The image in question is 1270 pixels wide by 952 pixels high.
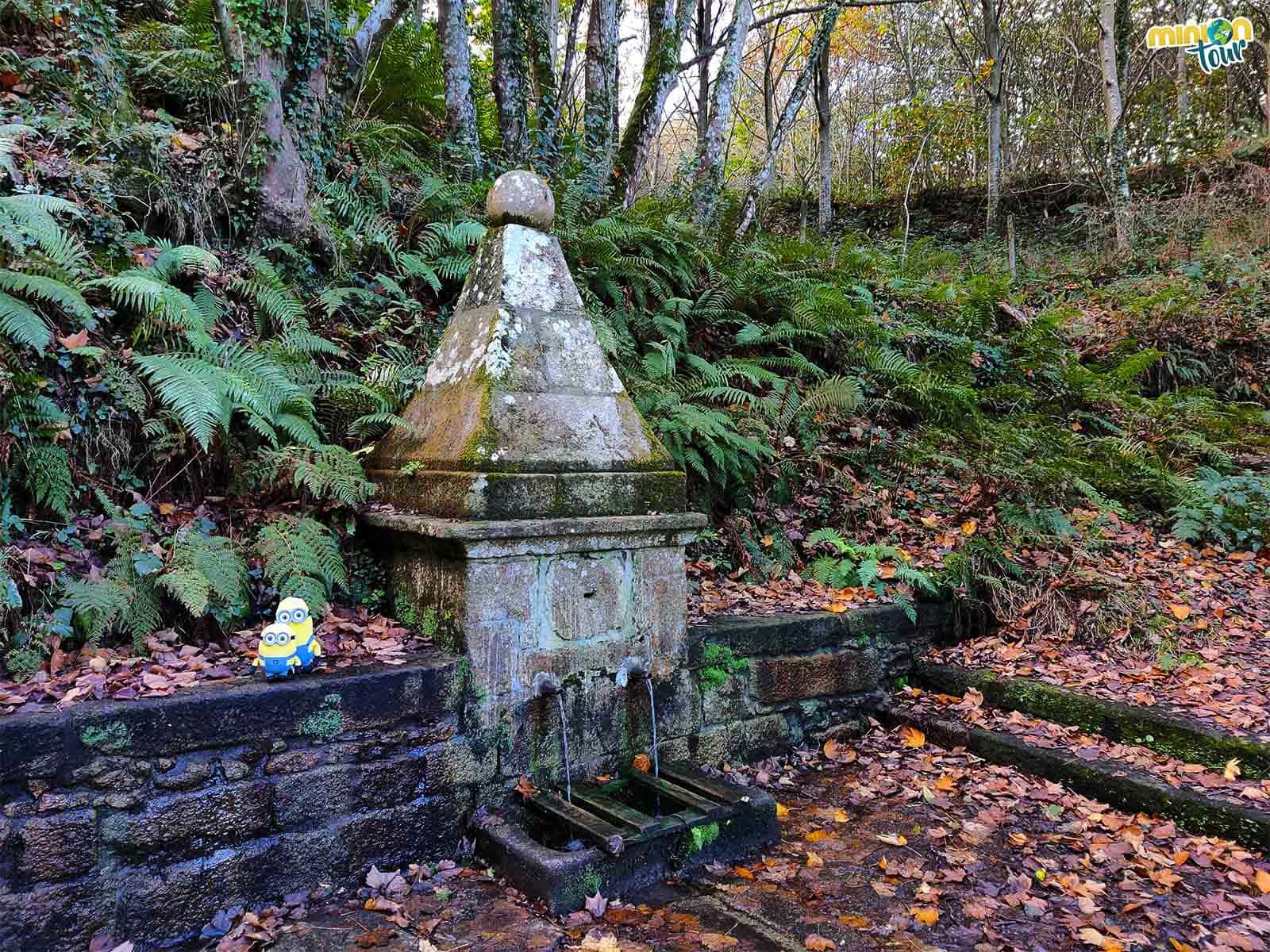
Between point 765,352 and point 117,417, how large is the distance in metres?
5.12

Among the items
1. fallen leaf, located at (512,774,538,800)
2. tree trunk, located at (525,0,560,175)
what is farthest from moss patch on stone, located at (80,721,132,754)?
tree trunk, located at (525,0,560,175)

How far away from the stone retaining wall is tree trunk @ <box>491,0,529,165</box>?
6027 millimetres

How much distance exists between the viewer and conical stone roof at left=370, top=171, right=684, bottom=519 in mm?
3465

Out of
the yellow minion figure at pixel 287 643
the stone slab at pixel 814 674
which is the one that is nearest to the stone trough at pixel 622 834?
the stone slab at pixel 814 674

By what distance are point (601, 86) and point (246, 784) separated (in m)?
7.65

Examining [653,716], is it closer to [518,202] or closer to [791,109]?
[518,202]

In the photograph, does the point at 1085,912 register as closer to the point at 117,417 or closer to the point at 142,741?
the point at 142,741

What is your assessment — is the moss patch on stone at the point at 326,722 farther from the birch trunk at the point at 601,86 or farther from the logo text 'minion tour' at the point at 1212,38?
the logo text 'minion tour' at the point at 1212,38

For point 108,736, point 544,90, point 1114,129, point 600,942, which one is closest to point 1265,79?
point 1114,129

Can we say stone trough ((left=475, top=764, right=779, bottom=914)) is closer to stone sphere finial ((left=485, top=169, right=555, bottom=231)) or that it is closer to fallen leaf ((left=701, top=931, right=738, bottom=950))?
fallen leaf ((left=701, top=931, right=738, bottom=950))

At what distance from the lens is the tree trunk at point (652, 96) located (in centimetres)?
854

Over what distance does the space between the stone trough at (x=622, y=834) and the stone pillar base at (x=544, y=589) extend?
1.66ft

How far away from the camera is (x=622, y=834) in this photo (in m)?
3.04

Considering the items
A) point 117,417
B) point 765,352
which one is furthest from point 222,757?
point 765,352
